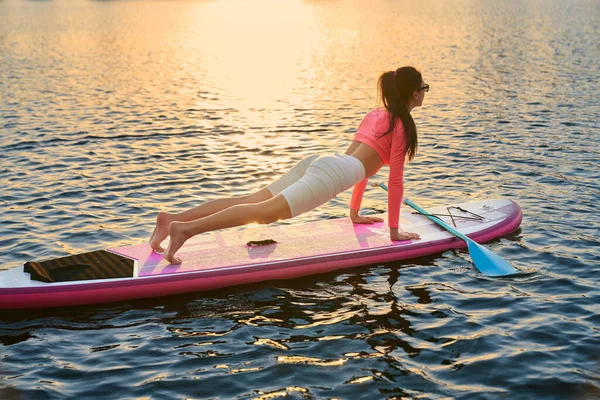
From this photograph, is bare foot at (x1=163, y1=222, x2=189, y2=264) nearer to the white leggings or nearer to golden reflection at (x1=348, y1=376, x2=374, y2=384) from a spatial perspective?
the white leggings

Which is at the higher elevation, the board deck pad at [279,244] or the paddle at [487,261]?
the board deck pad at [279,244]

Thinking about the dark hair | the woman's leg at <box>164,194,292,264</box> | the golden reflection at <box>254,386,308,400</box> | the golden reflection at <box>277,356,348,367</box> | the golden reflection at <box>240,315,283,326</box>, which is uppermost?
the dark hair

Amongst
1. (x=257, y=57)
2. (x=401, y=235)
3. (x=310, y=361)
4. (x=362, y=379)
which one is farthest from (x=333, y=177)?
(x=257, y=57)

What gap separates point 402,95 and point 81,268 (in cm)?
348

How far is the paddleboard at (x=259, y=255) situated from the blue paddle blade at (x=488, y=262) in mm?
321

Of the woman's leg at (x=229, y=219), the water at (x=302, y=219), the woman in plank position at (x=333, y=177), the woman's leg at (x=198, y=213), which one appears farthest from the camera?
the woman's leg at (x=198, y=213)

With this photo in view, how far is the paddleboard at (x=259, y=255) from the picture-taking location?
6438 mm

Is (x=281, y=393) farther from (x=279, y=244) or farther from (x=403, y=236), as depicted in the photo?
(x=403, y=236)

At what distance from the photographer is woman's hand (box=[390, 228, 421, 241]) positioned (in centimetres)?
761

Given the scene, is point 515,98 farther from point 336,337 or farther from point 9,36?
point 9,36

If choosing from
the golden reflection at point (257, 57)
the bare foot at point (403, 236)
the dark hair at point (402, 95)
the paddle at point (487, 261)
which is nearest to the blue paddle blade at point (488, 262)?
the paddle at point (487, 261)

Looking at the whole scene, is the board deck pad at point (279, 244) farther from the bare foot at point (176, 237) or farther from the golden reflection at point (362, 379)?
the golden reflection at point (362, 379)

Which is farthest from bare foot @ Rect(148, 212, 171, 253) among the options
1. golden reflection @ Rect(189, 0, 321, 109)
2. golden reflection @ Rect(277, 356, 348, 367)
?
golden reflection @ Rect(189, 0, 321, 109)

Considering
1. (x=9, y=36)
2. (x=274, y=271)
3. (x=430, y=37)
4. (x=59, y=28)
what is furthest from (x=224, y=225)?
(x=59, y=28)
